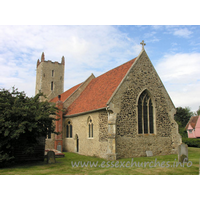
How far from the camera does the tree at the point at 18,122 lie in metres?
11.7

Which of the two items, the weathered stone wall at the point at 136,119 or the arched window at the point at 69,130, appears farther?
the arched window at the point at 69,130

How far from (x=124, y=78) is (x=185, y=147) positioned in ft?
24.0

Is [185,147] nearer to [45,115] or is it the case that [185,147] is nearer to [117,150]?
[117,150]

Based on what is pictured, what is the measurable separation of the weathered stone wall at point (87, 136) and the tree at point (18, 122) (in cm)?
483

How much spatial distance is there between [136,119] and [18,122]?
31.9ft

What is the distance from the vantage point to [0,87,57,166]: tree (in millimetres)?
11680

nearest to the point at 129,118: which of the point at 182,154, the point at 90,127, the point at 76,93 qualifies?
the point at 90,127

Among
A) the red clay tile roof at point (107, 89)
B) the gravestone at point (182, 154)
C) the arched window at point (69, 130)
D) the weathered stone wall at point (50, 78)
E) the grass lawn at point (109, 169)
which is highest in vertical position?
the weathered stone wall at point (50, 78)

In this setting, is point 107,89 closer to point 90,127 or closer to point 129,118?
point 129,118

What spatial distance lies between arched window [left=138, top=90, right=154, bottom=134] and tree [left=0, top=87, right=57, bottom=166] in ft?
Result: 26.3

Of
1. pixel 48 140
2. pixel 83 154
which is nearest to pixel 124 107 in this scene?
pixel 83 154

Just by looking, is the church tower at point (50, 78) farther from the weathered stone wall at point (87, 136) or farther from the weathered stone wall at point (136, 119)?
the weathered stone wall at point (136, 119)

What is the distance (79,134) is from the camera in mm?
20953

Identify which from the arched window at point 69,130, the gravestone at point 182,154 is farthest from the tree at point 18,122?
the arched window at point 69,130
